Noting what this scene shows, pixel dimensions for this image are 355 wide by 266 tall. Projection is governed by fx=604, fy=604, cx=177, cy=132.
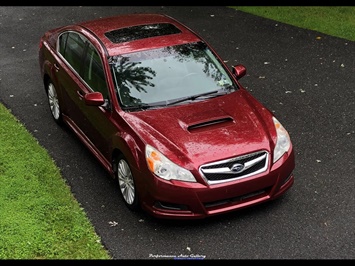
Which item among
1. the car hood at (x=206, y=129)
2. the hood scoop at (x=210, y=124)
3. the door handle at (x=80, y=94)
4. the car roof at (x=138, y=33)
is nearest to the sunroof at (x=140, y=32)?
the car roof at (x=138, y=33)

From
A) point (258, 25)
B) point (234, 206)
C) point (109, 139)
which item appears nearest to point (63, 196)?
point (109, 139)

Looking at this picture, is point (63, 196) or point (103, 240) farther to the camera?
point (63, 196)

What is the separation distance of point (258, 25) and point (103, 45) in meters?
6.78

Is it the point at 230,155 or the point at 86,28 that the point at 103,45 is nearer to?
the point at 86,28

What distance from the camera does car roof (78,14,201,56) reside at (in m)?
7.86

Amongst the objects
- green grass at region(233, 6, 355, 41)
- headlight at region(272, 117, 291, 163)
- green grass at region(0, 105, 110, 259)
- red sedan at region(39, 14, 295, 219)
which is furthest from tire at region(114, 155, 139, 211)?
green grass at region(233, 6, 355, 41)

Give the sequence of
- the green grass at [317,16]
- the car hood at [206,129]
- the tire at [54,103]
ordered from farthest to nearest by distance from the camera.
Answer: the green grass at [317,16] < the tire at [54,103] < the car hood at [206,129]

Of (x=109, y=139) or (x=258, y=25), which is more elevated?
(x=109, y=139)

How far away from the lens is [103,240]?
21.8 ft

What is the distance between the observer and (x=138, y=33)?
320 inches

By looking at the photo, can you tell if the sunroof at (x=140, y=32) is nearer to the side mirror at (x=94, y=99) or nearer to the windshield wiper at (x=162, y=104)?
the side mirror at (x=94, y=99)

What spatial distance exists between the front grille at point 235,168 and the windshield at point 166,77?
1.20 m

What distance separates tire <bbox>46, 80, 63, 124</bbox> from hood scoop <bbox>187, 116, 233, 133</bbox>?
3031mm

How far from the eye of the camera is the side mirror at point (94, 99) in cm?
728
